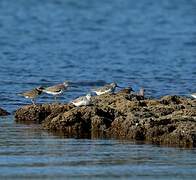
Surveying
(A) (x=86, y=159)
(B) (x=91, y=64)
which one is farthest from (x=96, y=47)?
(A) (x=86, y=159)

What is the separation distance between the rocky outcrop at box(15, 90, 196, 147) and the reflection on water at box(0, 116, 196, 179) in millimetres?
463

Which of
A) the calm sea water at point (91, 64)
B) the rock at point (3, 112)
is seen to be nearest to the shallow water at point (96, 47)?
the calm sea water at point (91, 64)

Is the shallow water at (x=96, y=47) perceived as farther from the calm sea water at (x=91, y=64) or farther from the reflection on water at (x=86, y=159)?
the reflection on water at (x=86, y=159)

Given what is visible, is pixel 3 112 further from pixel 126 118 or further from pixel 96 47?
pixel 96 47

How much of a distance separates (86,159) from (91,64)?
16342 mm

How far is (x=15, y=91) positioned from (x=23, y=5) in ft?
143

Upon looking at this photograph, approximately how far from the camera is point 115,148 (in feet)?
48.7

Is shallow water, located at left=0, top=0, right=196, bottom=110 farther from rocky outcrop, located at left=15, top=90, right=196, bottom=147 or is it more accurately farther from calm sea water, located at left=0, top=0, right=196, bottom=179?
rocky outcrop, located at left=15, top=90, right=196, bottom=147

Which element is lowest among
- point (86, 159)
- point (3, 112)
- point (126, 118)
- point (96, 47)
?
point (86, 159)

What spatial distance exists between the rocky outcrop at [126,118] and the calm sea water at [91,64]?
46 cm

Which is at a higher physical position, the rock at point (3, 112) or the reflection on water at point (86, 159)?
the rock at point (3, 112)

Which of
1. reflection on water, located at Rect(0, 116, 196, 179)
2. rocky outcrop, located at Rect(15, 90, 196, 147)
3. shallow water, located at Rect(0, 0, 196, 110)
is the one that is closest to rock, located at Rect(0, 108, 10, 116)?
rocky outcrop, located at Rect(15, 90, 196, 147)

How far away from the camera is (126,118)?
16.2m

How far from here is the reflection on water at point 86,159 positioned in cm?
1273
